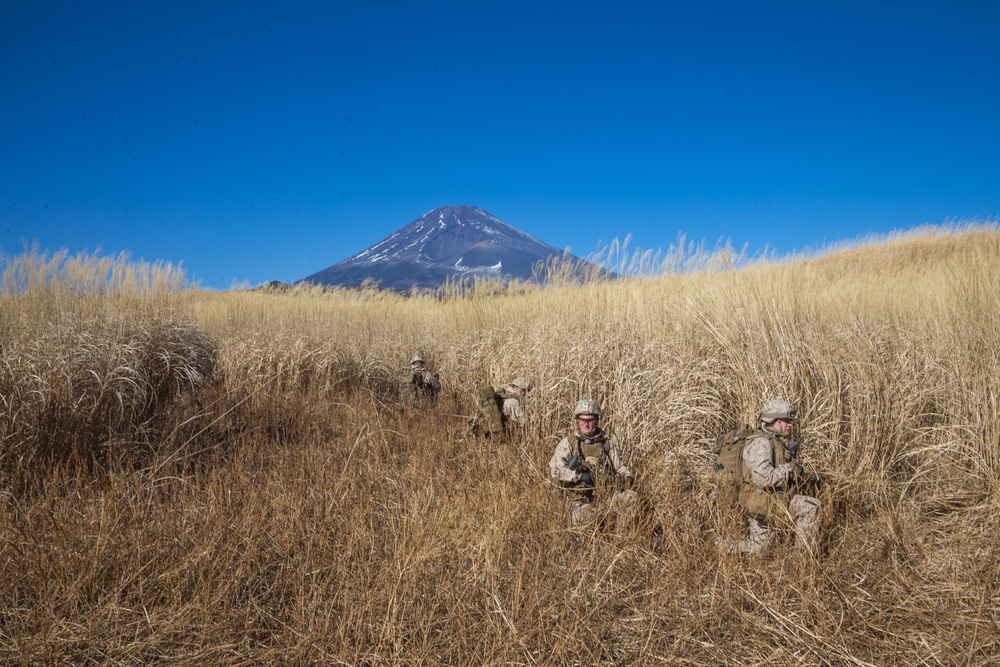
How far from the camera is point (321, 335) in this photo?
8594 millimetres

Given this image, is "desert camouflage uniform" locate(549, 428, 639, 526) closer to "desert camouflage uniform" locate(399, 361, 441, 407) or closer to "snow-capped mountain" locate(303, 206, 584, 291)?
"desert camouflage uniform" locate(399, 361, 441, 407)

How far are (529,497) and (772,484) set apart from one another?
149 centimetres

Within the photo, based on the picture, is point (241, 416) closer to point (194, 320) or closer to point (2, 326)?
point (2, 326)

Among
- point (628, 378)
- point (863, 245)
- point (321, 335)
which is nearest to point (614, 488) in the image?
point (628, 378)

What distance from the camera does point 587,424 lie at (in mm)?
3627

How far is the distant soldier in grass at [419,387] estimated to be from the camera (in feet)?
22.7

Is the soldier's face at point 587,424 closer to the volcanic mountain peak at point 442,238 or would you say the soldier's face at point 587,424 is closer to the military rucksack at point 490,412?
the military rucksack at point 490,412

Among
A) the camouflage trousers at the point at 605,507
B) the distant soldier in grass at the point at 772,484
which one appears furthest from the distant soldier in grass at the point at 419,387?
the distant soldier in grass at the point at 772,484

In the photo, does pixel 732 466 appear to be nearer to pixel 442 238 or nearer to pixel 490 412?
pixel 490 412

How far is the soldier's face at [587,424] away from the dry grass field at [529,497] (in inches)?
18.4

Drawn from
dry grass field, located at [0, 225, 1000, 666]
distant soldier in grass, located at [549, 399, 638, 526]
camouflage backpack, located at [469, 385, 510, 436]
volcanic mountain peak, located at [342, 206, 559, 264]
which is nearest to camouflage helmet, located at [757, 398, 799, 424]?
dry grass field, located at [0, 225, 1000, 666]

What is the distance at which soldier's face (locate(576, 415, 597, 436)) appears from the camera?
360cm

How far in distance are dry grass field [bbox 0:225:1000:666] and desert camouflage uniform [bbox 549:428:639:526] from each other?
0.13m

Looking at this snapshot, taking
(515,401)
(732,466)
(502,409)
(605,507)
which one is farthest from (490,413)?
(732,466)
